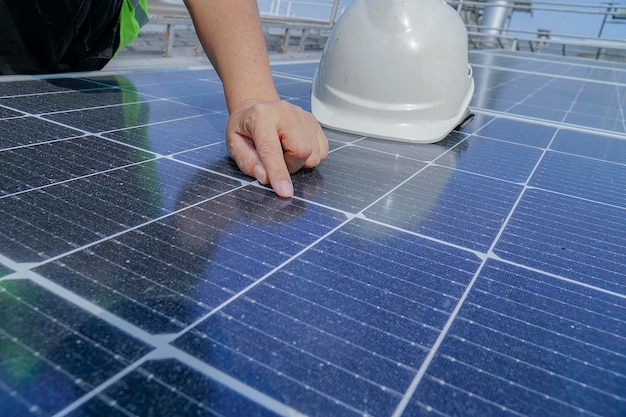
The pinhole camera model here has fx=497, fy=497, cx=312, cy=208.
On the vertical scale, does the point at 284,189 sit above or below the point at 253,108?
below

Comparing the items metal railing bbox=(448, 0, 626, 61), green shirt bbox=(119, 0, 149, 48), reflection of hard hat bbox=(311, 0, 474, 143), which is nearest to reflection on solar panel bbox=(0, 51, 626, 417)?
reflection of hard hat bbox=(311, 0, 474, 143)

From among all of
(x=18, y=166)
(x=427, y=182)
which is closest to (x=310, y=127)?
(x=427, y=182)

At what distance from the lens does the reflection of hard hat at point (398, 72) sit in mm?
2277

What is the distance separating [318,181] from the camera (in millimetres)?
1596

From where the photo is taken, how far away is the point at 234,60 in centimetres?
170

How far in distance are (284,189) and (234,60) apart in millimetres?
572

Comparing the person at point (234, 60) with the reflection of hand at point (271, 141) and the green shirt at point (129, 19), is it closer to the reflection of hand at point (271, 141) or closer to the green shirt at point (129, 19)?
the reflection of hand at point (271, 141)

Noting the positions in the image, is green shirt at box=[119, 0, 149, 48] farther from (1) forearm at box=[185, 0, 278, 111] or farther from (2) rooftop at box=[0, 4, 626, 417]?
(1) forearm at box=[185, 0, 278, 111]

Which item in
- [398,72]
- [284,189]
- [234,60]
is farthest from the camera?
[398,72]

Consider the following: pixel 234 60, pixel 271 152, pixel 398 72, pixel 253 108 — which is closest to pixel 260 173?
pixel 271 152

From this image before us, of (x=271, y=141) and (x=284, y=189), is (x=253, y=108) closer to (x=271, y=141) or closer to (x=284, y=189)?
(x=271, y=141)

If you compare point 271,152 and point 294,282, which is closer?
point 294,282

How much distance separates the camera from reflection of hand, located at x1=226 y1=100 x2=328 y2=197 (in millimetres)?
1430

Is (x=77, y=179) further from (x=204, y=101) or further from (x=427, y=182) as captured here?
(x=204, y=101)
